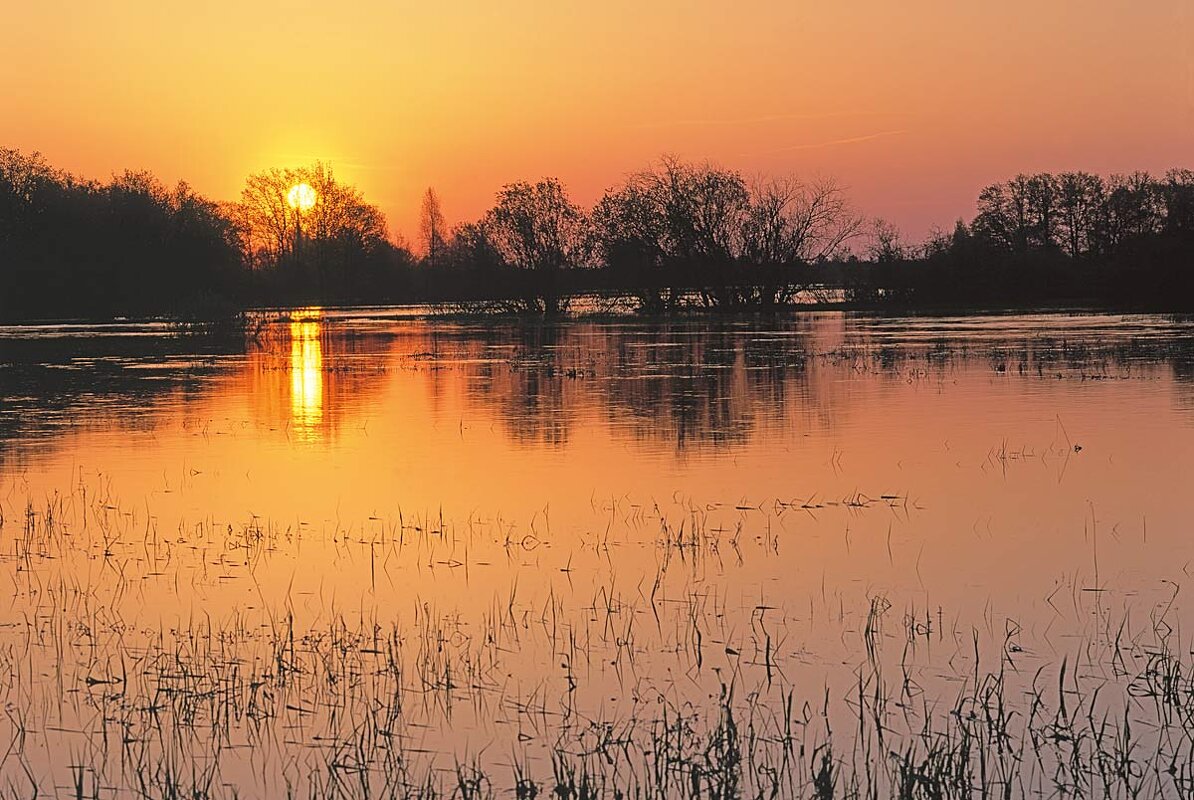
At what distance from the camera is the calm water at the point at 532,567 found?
7434 millimetres

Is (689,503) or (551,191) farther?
(551,191)

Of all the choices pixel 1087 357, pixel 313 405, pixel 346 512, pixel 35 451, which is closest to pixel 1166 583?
pixel 346 512

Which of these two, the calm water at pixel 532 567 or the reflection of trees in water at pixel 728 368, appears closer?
the calm water at pixel 532 567

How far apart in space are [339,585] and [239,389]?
70.2ft

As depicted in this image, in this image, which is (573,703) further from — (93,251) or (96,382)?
(93,251)

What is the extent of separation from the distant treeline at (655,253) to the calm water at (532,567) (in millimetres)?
50667

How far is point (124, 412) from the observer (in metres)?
25.1

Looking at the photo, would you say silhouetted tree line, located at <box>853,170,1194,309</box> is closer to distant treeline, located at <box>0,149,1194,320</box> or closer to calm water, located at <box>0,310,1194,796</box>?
distant treeline, located at <box>0,149,1194,320</box>

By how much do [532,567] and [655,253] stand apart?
66042 mm

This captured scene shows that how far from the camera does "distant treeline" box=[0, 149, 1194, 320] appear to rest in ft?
250

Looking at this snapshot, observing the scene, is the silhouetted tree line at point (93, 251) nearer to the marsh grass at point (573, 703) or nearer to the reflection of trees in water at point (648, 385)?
the reflection of trees in water at point (648, 385)

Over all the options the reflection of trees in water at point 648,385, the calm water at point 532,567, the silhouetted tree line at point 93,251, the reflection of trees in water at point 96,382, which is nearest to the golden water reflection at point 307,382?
the calm water at point 532,567

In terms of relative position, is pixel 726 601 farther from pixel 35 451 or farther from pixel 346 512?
pixel 35 451

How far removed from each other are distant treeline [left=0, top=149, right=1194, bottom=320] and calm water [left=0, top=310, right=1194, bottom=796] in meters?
50.7
